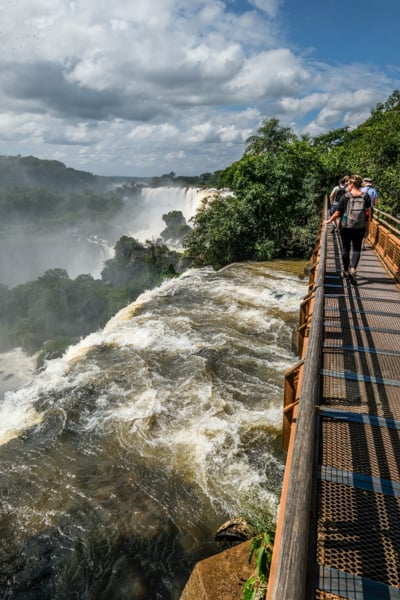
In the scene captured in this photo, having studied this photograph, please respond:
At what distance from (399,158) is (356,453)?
921 inches

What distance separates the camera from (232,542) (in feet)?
16.1

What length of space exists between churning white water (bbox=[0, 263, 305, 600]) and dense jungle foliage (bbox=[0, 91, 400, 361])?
11998mm

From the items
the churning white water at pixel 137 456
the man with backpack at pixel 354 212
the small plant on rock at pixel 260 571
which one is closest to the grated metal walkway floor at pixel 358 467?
the small plant on rock at pixel 260 571

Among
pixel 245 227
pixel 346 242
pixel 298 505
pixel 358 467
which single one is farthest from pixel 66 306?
pixel 298 505

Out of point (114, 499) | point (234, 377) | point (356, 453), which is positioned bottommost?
point (114, 499)

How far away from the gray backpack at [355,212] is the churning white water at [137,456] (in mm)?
3692

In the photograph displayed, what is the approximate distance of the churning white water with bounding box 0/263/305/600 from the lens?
4.92 m

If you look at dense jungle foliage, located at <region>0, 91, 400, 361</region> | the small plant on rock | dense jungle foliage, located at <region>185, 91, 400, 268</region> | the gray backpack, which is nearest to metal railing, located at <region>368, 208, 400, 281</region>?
the gray backpack

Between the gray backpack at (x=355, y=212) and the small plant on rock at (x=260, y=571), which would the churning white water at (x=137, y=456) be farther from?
the gray backpack at (x=355, y=212)

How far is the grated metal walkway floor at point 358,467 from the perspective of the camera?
231cm

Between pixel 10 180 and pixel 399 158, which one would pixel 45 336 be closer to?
pixel 399 158

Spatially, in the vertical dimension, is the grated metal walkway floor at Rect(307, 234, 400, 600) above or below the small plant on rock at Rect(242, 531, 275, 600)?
above

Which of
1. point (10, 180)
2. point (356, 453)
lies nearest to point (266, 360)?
point (356, 453)

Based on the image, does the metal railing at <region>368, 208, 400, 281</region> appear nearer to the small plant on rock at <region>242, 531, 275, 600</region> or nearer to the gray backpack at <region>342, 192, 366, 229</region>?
the gray backpack at <region>342, 192, 366, 229</region>
